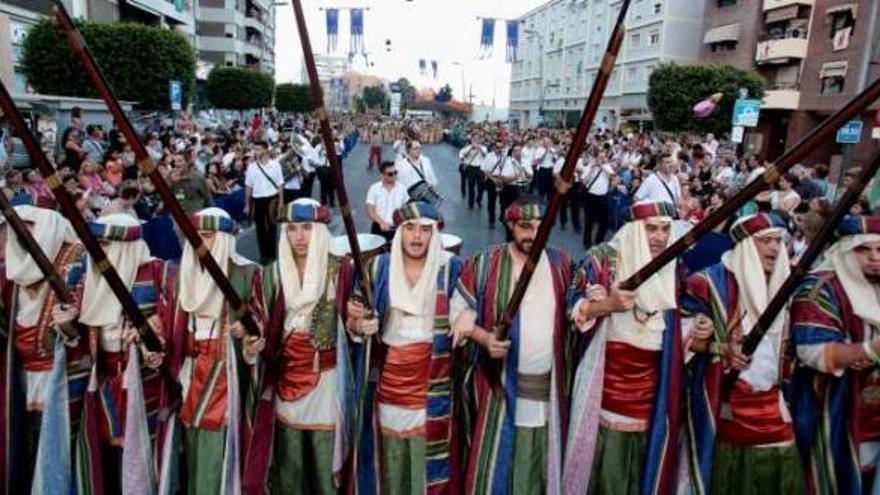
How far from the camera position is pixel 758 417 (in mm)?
3242

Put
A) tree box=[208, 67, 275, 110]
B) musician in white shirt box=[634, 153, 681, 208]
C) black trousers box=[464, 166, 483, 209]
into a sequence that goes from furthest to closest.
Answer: tree box=[208, 67, 275, 110], black trousers box=[464, 166, 483, 209], musician in white shirt box=[634, 153, 681, 208]

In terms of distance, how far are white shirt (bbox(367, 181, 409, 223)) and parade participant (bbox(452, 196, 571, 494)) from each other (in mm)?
4643

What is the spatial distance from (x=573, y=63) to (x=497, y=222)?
158ft

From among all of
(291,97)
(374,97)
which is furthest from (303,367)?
(374,97)

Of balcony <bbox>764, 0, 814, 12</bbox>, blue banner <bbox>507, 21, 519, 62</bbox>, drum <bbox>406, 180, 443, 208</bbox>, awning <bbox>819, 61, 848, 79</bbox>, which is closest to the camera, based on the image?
drum <bbox>406, 180, 443, 208</bbox>

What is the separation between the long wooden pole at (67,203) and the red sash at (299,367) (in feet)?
2.51

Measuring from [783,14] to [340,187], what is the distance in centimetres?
3657

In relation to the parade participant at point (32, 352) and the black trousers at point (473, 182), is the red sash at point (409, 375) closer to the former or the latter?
the parade participant at point (32, 352)

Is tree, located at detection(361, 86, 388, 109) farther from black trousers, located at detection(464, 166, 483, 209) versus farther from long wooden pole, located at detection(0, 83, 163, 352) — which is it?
long wooden pole, located at detection(0, 83, 163, 352)

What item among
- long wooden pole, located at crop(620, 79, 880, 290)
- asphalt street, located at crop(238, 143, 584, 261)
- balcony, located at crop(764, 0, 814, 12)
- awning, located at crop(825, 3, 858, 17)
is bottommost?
asphalt street, located at crop(238, 143, 584, 261)

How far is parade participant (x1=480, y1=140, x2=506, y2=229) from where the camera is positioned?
530 inches

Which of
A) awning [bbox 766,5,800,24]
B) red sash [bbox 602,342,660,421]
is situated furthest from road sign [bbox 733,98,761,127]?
awning [bbox 766,5,800,24]

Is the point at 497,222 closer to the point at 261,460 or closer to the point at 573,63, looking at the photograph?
the point at 261,460

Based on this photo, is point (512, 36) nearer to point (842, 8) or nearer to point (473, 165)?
point (473, 165)
